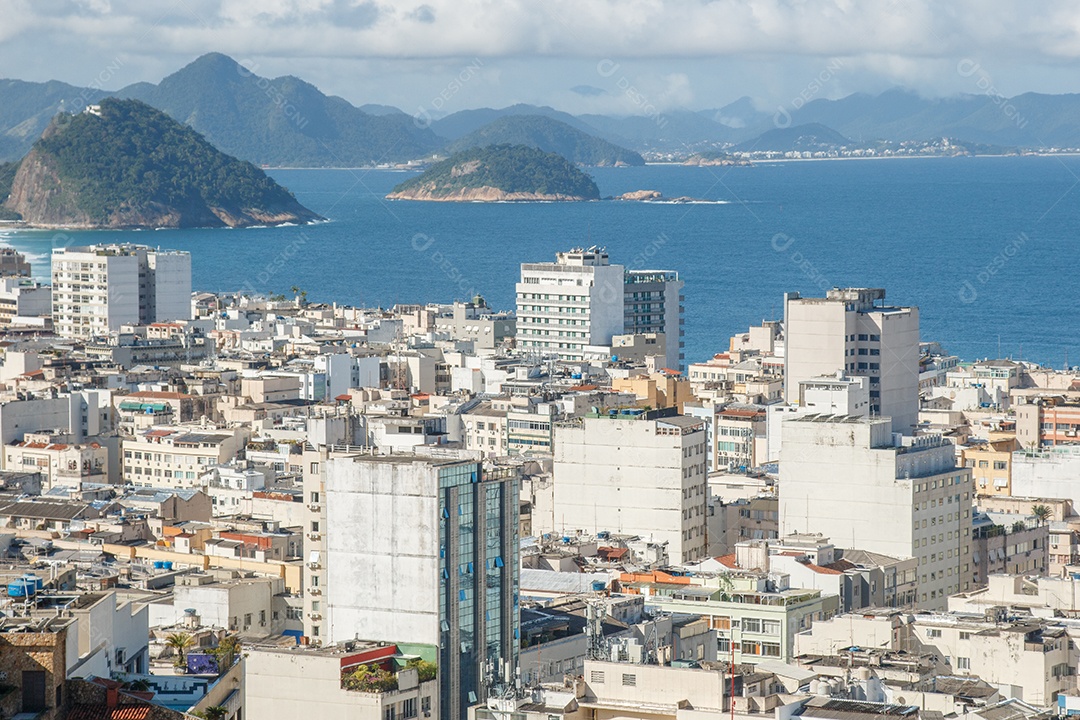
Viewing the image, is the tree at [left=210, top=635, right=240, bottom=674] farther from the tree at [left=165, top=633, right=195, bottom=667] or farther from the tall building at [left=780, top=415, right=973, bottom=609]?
the tall building at [left=780, top=415, right=973, bottom=609]

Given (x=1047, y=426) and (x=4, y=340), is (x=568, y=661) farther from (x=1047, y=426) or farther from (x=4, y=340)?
(x=4, y=340)

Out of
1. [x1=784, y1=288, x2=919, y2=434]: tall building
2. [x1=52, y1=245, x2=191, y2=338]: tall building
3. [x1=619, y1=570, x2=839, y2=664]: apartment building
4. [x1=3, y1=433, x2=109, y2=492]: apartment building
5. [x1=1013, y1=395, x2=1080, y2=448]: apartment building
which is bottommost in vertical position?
[x1=619, y1=570, x2=839, y2=664]: apartment building

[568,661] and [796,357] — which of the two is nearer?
[568,661]

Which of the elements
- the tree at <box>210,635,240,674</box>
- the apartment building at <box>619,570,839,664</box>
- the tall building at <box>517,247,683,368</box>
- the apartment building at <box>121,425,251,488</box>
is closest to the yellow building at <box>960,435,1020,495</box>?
the apartment building at <box>619,570,839,664</box>

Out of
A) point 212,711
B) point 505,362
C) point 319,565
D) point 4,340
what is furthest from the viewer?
point 4,340

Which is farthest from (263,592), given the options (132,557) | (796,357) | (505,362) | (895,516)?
(505,362)

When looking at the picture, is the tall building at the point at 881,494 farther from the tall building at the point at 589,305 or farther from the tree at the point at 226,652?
the tall building at the point at 589,305

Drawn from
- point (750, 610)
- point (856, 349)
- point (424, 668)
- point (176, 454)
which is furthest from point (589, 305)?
point (424, 668)

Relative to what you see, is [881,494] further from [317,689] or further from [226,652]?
[226,652]
